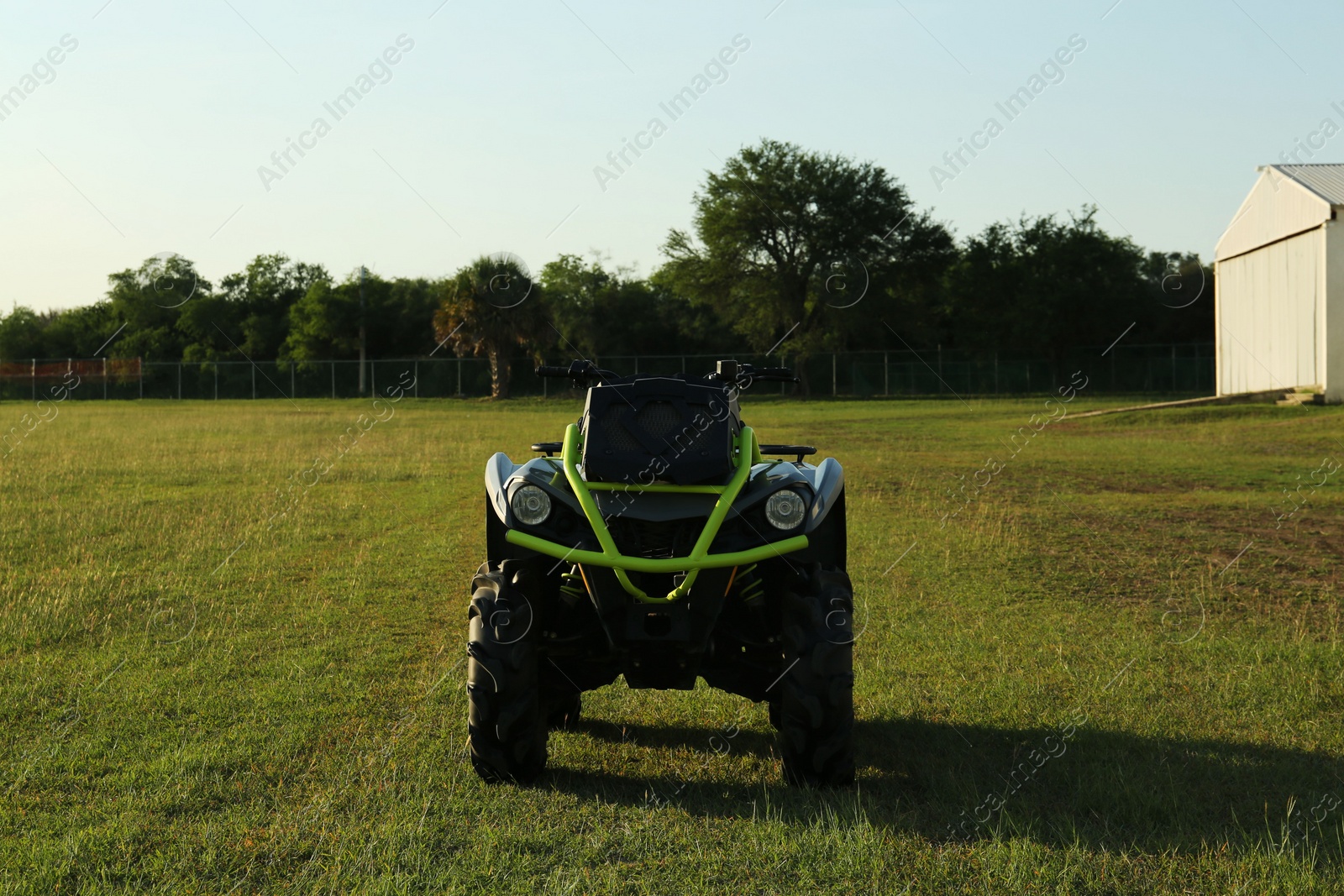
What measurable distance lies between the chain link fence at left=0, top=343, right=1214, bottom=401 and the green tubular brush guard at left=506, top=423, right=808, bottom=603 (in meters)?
53.5

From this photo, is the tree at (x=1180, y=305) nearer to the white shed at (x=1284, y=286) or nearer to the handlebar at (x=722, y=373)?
the white shed at (x=1284, y=286)

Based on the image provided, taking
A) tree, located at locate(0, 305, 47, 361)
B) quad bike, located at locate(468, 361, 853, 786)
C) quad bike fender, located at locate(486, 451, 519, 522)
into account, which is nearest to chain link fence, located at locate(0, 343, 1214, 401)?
tree, located at locate(0, 305, 47, 361)

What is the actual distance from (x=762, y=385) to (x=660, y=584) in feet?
190

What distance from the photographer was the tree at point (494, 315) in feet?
189

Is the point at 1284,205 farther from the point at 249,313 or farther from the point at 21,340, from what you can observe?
the point at 21,340

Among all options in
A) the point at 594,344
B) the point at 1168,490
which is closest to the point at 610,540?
the point at 1168,490

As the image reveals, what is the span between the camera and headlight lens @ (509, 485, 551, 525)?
507cm

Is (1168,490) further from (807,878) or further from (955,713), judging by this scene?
(807,878)

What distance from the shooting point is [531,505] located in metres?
5.09

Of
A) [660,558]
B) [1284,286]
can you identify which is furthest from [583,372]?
[1284,286]

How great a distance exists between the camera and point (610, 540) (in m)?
4.82

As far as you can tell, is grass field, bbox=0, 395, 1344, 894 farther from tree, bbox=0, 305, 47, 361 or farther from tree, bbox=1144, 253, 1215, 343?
tree, bbox=0, 305, 47, 361

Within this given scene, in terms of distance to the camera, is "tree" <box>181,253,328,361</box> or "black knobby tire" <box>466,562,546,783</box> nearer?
"black knobby tire" <box>466,562,546,783</box>

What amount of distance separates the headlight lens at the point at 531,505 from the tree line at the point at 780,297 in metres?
52.2
